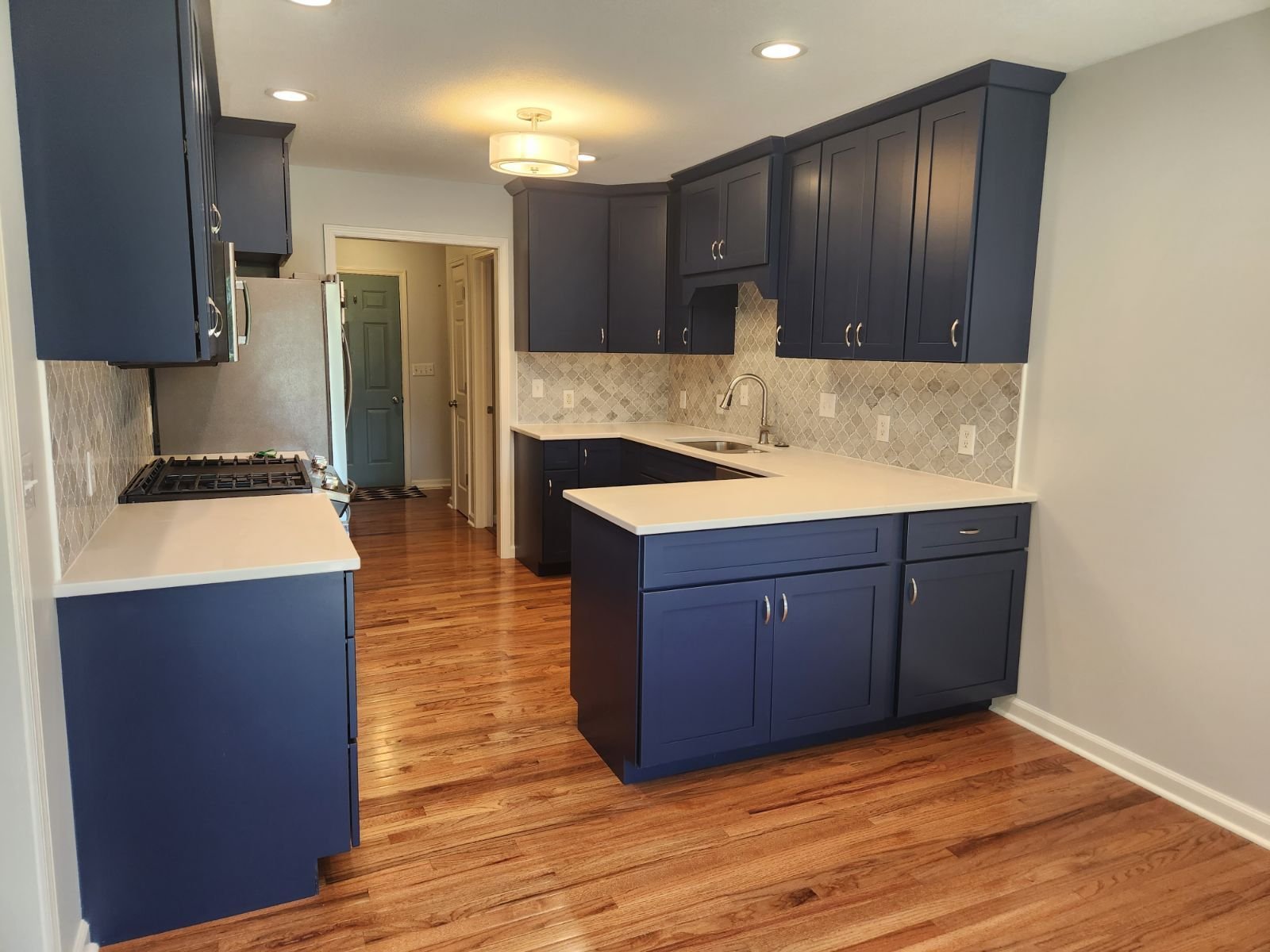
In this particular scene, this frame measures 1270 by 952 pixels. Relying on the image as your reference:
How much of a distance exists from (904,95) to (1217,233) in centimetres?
118

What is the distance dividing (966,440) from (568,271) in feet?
8.80

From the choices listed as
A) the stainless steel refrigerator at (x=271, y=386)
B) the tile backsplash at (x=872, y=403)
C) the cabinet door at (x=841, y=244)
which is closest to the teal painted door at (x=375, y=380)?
the tile backsplash at (x=872, y=403)

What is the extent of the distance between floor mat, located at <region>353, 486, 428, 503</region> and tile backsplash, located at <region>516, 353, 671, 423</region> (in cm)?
251

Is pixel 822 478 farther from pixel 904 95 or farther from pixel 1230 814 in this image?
pixel 1230 814

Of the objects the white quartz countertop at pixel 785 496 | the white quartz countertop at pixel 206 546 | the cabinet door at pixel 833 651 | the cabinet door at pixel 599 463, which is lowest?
the cabinet door at pixel 833 651

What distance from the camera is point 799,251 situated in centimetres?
380

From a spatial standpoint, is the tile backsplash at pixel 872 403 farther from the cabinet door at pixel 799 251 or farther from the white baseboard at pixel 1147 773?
the white baseboard at pixel 1147 773

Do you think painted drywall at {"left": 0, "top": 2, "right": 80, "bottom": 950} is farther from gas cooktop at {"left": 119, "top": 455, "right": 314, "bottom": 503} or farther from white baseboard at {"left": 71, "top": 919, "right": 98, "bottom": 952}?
gas cooktop at {"left": 119, "top": 455, "right": 314, "bottom": 503}

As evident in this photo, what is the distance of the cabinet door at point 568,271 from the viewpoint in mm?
5070

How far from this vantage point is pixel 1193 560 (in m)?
2.62

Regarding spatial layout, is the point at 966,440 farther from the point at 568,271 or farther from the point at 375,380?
the point at 375,380

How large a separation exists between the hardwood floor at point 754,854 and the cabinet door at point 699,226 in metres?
2.40

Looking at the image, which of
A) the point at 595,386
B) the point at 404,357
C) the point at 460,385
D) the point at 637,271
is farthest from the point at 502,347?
the point at 404,357

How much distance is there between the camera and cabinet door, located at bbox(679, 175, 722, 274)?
14.3ft
